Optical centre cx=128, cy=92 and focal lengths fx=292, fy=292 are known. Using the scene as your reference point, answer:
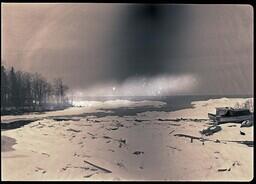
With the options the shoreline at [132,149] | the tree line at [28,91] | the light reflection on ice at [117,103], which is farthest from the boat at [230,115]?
the tree line at [28,91]

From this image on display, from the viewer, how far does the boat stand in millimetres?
2121

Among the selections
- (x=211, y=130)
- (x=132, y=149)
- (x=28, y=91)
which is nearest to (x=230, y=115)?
(x=211, y=130)

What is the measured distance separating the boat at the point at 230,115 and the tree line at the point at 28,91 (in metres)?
1.12

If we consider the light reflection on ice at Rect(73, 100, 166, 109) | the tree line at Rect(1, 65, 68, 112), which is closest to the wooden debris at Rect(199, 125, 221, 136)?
the light reflection on ice at Rect(73, 100, 166, 109)

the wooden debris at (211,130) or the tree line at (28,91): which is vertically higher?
the tree line at (28,91)

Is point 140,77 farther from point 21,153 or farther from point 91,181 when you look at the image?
point 21,153

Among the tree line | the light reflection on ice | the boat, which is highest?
the tree line

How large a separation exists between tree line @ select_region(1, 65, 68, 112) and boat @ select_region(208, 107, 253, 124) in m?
1.12

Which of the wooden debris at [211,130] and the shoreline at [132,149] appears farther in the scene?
the wooden debris at [211,130]

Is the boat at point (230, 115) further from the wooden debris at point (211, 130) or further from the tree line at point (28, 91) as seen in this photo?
the tree line at point (28, 91)

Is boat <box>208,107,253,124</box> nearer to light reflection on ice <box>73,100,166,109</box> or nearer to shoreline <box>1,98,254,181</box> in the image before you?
shoreline <box>1,98,254,181</box>

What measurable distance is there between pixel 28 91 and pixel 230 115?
1.50 metres

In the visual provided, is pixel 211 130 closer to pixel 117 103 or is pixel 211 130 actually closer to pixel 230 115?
pixel 230 115

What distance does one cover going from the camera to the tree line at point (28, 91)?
2066 millimetres
